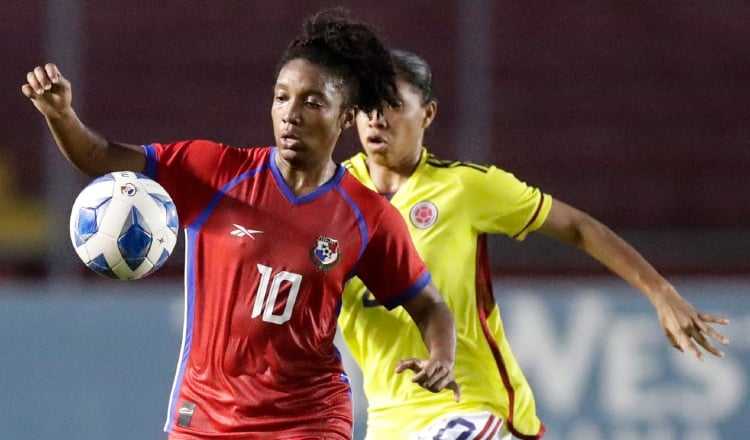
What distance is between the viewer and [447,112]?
10375 millimetres

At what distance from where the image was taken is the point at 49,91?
3.66 m

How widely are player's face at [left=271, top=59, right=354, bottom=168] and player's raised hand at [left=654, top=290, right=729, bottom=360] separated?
4.05 ft

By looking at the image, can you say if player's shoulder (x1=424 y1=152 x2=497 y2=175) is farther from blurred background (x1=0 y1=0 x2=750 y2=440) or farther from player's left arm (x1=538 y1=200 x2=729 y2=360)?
blurred background (x1=0 y1=0 x2=750 y2=440)


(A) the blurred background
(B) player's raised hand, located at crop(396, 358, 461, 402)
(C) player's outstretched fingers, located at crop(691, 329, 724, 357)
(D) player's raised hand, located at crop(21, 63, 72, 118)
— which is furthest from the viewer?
(A) the blurred background

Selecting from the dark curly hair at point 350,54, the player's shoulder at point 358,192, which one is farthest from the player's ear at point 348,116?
the player's shoulder at point 358,192

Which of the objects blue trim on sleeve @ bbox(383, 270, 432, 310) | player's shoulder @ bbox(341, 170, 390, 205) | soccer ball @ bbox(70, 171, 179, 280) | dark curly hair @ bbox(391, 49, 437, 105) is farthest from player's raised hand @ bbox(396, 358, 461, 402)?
dark curly hair @ bbox(391, 49, 437, 105)

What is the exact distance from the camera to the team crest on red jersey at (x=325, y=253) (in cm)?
395

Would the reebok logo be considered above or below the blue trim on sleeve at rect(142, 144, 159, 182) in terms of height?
below

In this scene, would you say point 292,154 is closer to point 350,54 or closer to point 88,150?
point 350,54

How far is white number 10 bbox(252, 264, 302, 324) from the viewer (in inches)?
152

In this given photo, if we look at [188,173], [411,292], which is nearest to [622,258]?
[411,292]

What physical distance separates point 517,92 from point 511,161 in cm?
56

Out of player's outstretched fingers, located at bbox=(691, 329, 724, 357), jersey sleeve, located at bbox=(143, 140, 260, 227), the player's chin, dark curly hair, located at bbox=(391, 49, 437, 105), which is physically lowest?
player's outstretched fingers, located at bbox=(691, 329, 724, 357)

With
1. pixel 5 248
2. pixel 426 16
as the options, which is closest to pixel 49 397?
pixel 5 248
